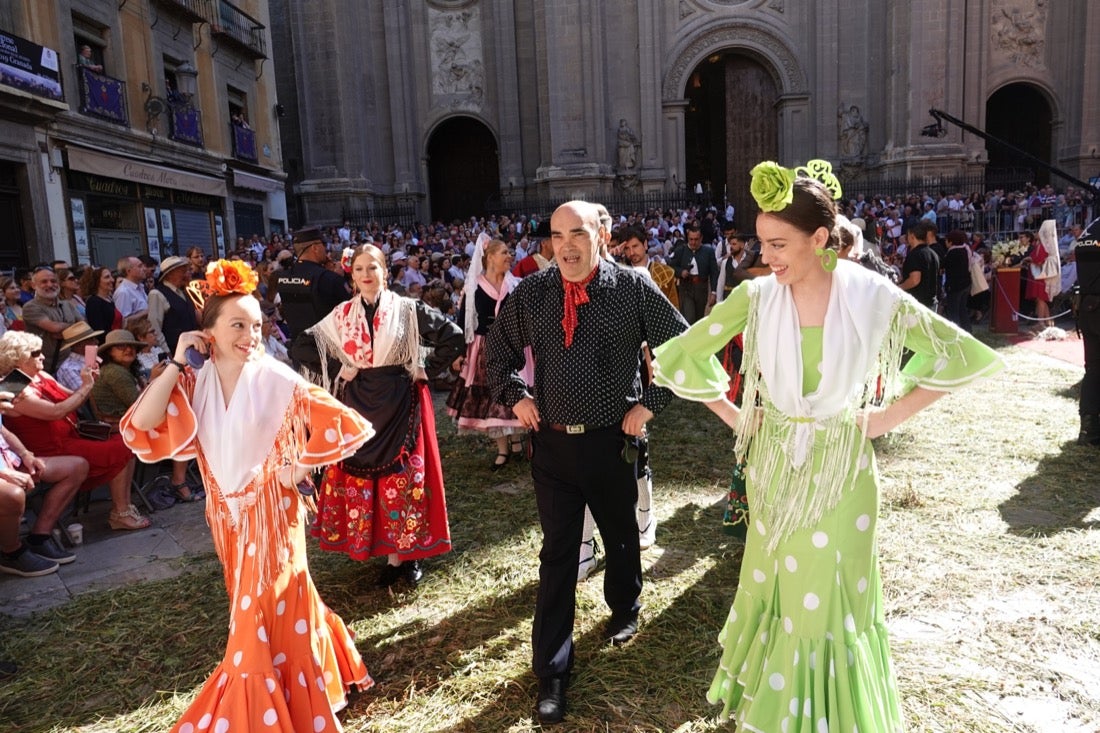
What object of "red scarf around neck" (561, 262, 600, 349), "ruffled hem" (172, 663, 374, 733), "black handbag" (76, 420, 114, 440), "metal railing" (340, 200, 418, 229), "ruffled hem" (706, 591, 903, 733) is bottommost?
"ruffled hem" (172, 663, 374, 733)

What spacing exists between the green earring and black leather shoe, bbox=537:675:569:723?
1867 mm

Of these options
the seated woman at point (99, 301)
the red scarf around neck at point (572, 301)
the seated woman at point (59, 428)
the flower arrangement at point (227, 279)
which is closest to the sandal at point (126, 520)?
the seated woman at point (59, 428)

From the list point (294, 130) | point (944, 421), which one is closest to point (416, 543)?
point (944, 421)

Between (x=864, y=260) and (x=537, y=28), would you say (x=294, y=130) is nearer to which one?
(x=537, y=28)

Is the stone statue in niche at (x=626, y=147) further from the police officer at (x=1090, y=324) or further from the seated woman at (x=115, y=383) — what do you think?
the seated woman at (x=115, y=383)

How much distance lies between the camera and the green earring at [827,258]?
2379 mm

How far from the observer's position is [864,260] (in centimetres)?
492

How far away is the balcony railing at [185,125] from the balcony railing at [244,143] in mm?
1799

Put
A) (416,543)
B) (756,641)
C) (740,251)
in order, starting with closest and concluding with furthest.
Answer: (756,641) → (416,543) → (740,251)

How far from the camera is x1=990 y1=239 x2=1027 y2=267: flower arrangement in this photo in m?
13.0

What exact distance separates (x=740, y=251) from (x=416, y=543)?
6.86m

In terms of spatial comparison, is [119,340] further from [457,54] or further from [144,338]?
[457,54]

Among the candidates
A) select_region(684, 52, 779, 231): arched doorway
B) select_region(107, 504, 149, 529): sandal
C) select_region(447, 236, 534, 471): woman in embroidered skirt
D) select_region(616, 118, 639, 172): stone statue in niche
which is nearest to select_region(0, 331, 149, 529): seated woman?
select_region(107, 504, 149, 529): sandal

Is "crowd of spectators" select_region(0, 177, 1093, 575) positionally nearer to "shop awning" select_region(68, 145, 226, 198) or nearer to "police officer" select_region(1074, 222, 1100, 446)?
"police officer" select_region(1074, 222, 1100, 446)
